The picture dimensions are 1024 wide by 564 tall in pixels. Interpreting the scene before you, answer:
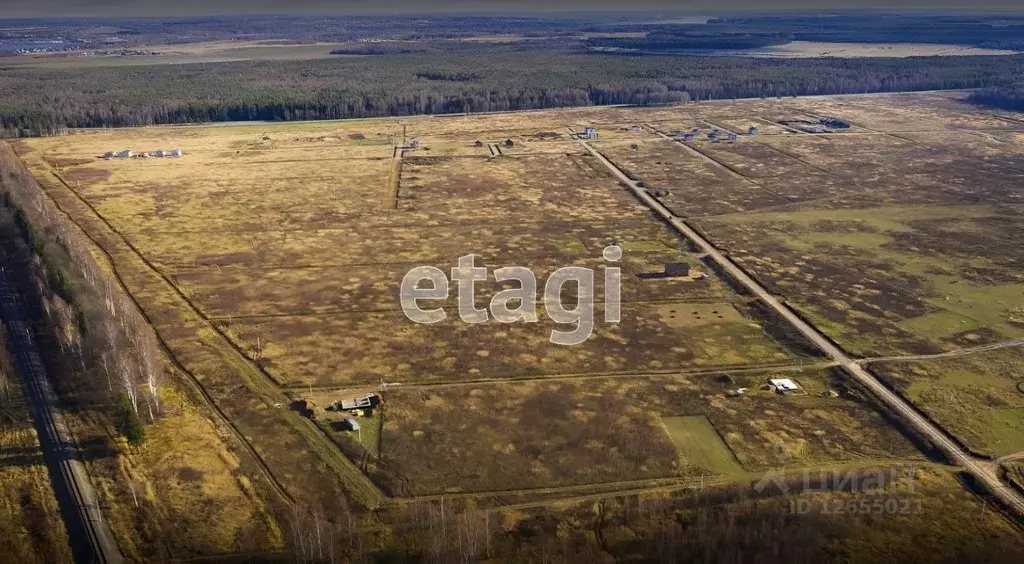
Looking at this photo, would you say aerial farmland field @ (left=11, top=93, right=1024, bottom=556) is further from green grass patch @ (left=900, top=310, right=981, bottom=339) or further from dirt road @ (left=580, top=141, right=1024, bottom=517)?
dirt road @ (left=580, top=141, right=1024, bottom=517)

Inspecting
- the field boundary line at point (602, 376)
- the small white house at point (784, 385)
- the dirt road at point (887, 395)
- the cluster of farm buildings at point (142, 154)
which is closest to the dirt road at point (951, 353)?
the dirt road at point (887, 395)

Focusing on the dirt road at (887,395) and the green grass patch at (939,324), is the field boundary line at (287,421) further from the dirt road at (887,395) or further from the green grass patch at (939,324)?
the green grass patch at (939,324)

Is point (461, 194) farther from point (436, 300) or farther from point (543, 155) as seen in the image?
point (436, 300)

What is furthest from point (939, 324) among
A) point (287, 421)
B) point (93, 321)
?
point (93, 321)

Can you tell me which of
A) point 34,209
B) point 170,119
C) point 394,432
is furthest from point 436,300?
point 170,119

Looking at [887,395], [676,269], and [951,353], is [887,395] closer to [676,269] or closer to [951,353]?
[951,353]
